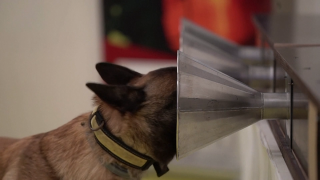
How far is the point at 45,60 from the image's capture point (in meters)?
3.53

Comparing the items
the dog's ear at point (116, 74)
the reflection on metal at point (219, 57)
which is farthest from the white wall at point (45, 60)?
the dog's ear at point (116, 74)

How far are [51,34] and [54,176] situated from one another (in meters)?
2.47

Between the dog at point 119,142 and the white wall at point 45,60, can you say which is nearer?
the dog at point 119,142

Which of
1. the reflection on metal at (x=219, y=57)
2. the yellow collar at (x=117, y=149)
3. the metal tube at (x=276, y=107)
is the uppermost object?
the reflection on metal at (x=219, y=57)

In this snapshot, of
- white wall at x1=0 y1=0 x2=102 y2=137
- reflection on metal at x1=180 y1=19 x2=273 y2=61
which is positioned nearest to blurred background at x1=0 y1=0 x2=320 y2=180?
white wall at x1=0 y1=0 x2=102 y2=137

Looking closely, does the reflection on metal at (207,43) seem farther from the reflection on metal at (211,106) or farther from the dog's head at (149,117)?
the reflection on metal at (211,106)

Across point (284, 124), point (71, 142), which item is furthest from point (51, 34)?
point (284, 124)

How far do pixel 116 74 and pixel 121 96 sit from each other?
0.25 meters

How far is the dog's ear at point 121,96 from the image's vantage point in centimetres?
102

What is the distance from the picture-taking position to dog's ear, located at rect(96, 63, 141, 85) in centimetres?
133

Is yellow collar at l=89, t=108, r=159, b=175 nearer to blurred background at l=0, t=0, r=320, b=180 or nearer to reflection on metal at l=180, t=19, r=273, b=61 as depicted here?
reflection on metal at l=180, t=19, r=273, b=61

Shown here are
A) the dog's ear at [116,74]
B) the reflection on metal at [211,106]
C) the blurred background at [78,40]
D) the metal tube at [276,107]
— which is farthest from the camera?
the blurred background at [78,40]

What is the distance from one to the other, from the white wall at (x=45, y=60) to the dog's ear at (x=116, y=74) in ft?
6.82

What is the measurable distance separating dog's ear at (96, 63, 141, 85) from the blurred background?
5.85 feet
